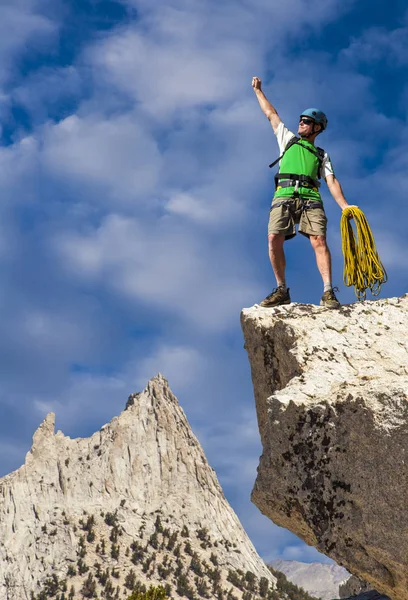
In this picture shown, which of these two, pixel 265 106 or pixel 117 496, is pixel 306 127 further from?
pixel 117 496

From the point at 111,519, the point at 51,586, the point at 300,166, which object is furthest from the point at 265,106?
the point at 111,519

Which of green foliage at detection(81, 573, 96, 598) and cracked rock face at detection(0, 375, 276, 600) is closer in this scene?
green foliage at detection(81, 573, 96, 598)

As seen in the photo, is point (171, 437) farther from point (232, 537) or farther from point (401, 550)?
point (401, 550)

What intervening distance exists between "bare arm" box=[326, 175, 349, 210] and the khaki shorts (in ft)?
0.90

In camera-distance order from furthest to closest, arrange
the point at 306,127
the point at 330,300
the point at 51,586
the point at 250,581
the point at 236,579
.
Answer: the point at 250,581, the point at 236,579, the point at 51,586, the point at 306,127, the point at 330,300

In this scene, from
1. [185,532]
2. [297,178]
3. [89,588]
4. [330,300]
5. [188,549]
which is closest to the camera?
[330,300]

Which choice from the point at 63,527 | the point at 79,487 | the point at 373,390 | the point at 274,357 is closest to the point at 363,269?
the point at 274,357

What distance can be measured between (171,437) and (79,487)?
14944 mm

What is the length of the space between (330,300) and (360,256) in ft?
2.38

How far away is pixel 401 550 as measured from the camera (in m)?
5.61

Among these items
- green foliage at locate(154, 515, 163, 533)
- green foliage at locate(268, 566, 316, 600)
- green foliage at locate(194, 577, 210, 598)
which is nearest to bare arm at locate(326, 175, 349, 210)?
green foliage at locate(194, 577, 210, 598)

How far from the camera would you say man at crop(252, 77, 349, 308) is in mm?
8391

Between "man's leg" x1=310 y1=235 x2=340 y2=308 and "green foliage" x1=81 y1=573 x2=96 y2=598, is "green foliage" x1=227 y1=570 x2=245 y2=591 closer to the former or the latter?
"green foliage" x1=81 y1=573 x2=96 y2=598

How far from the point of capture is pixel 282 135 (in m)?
8.93
